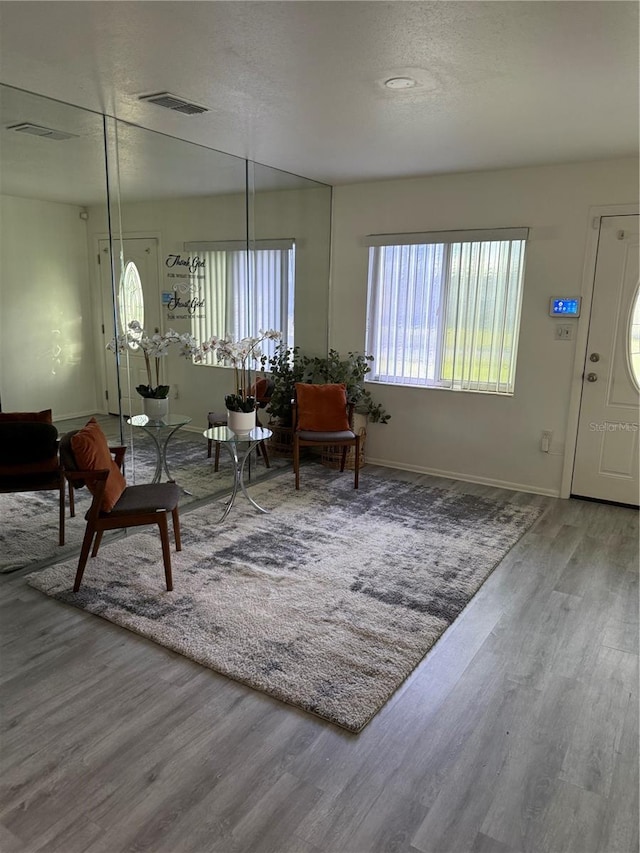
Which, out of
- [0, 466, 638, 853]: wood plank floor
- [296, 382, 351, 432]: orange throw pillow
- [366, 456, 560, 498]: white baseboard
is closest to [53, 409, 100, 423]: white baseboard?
[0, 466, 638, 853]: wood plank floor

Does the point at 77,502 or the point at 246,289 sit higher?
the point at 246,289

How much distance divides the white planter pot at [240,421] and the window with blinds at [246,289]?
0.49 m

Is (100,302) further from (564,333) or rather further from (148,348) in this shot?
(564,333)

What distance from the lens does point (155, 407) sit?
3.85 metres

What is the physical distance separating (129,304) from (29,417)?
0.94 m

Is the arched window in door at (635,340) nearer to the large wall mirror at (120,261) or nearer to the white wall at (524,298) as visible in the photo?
the white wall at (524,298)

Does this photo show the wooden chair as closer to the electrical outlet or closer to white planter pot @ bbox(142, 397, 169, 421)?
white planter pot @ bbox(142, 397, 169, 421)

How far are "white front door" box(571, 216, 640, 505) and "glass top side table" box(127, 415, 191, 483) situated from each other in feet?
10.2

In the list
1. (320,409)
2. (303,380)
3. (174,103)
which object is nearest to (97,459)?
(174,103)

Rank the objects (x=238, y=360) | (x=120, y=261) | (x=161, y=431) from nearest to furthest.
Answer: (x=120, y=261) → (x=161, y=431) → (x=238, y=360)

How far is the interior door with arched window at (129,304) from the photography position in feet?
11.5

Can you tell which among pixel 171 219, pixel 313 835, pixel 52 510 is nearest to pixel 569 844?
pixel 313 835

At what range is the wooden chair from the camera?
3.16 m

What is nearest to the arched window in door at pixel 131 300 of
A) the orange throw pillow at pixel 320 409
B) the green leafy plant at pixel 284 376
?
the green leafy plant at pixel 284 376
